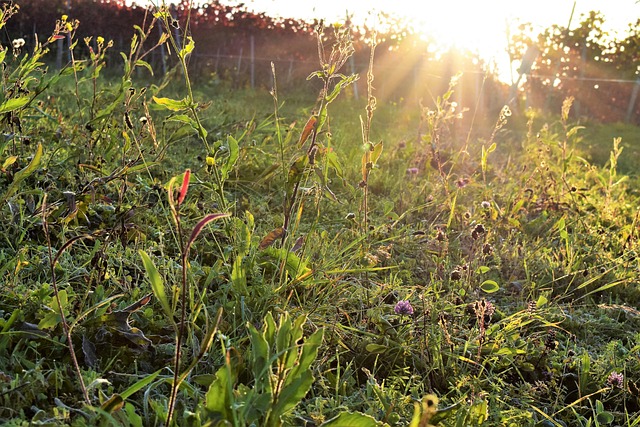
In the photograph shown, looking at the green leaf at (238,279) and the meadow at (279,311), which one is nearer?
the meadow at (279,311)

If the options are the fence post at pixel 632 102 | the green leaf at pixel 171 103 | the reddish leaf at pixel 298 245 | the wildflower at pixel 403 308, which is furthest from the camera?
the fence post at pixel 632 102

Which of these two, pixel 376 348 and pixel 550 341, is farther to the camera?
pixel 550 341

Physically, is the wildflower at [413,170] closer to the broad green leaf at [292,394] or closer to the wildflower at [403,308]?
the wildflower at [403,308]

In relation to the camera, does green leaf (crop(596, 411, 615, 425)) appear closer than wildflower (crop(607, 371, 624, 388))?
Yes

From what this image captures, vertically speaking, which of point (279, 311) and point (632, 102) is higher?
point (279, 311)

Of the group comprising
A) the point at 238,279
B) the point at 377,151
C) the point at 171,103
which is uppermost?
the point at 171,103

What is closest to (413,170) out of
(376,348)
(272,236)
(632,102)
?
(272,236)

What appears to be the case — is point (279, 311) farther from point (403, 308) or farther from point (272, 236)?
point (403, 308)

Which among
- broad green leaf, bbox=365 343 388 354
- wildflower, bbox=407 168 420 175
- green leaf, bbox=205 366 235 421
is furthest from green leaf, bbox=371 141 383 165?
wildflower, bbox=407 168 420 175

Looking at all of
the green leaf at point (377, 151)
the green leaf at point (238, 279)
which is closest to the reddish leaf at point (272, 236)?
the green leaf at point (238, 279)

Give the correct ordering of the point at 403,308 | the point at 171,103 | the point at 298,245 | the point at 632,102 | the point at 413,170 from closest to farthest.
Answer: the point at 171,103 < the point at 403,308 < the point at 298,245 < the point at 413,170 < the point at 632,102

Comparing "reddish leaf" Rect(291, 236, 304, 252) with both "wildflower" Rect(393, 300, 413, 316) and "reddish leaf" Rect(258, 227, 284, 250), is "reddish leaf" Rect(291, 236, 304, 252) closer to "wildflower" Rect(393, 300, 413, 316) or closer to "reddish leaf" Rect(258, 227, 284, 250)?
"reddish leaf" Rect(258, 227, 284, 250)

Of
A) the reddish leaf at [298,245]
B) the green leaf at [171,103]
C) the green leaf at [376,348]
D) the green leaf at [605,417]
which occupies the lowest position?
the green leaf at [605,417]

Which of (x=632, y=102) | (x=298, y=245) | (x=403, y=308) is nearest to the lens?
(x=403, y=308)
